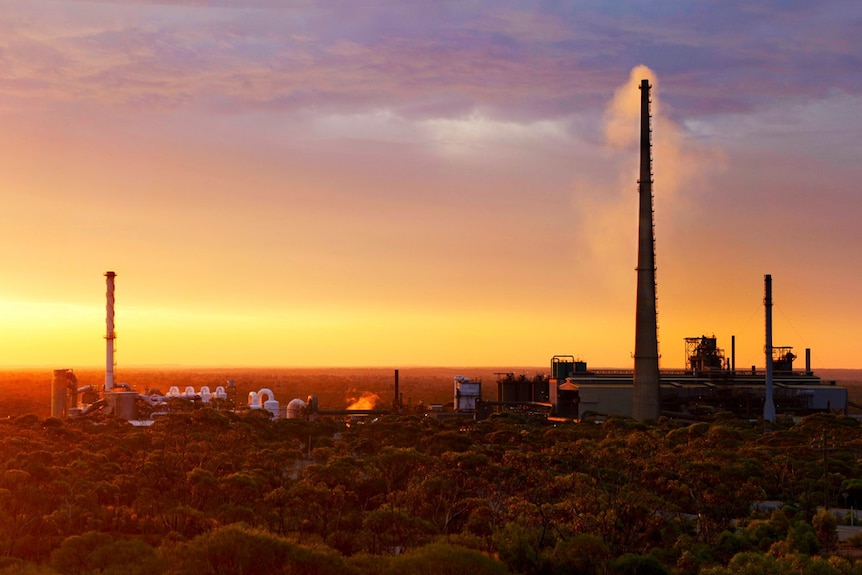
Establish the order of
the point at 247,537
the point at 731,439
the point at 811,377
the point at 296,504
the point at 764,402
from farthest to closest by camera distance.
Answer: the point at 811,377 < the point at 764,402 < the point at 731,439 < the point at 296,504 < the point at 247,537

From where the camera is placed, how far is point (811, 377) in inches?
5551

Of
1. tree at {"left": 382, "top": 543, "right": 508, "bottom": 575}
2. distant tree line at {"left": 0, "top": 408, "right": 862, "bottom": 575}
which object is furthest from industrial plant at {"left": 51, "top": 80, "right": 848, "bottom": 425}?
tree at {"left": 382, "top": 543, "right": 508, "bottom": 575}

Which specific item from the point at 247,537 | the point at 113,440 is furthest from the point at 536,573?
the point at 113,440

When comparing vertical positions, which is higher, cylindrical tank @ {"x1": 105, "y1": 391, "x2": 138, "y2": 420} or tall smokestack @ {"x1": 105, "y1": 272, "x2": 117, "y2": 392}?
tall smokestack @ {"x1": 105, "y1": 272, "x2": 117, "y2": 392}

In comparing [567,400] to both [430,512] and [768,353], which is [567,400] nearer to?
[768,353]

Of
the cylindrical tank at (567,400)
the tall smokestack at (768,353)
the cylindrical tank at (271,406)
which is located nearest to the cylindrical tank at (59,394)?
the cylindrical tank at (271,406)

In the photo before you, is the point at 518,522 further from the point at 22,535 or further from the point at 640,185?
the point at 640,185

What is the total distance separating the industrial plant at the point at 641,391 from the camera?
10888 centimetres

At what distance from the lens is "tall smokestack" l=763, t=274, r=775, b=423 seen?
119m

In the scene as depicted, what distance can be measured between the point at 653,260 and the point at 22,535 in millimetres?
77850

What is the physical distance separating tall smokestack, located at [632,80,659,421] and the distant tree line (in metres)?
34.6

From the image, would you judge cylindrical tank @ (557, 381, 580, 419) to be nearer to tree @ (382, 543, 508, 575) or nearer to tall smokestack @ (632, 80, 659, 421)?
tall smokestack @ (632, 80, 659, 421)

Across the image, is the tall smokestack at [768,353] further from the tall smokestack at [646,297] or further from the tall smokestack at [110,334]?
the tall smokestack at [110,334]

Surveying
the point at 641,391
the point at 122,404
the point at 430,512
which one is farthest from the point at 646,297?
the point at 122,404
